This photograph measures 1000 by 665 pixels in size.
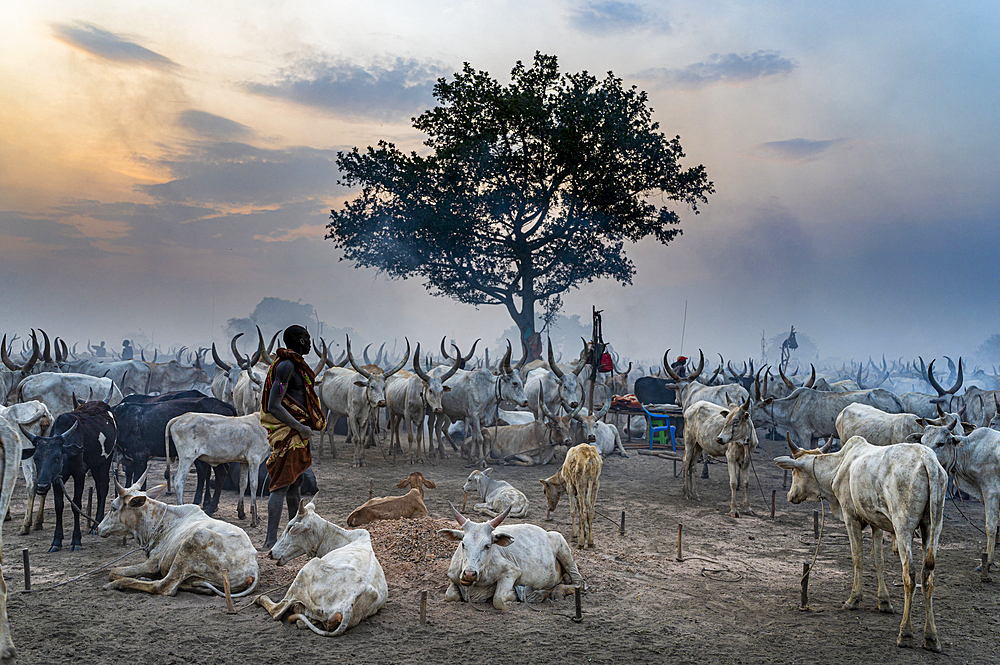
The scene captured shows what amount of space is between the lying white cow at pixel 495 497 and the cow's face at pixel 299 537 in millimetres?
3202

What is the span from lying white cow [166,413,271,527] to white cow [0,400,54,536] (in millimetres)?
1446

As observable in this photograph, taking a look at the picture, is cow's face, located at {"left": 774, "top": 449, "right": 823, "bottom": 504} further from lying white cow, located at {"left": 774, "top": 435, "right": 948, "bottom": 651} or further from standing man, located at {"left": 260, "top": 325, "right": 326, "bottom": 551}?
standing man, located at {"left": 260, "top": 325, "right": 326, "bottom": 551}

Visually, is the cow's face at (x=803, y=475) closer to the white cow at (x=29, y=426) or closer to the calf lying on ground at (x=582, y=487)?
the calf lying on ground at (x=582, y=487)

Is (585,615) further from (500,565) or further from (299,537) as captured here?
(299,537)

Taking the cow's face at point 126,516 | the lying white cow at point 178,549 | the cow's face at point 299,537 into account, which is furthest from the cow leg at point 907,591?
the cow's face at point 126,516

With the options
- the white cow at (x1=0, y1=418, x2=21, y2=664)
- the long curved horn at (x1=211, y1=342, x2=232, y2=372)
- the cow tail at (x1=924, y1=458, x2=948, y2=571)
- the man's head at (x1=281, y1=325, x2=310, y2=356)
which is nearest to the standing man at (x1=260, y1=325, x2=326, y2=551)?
the man's head at (x1=281, y1=325, x2=310, y2=356)

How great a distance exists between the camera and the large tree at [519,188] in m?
25.1

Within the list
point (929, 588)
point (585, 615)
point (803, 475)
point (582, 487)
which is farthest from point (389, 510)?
point (929, 588)

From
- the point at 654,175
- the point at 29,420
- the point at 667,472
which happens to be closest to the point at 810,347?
the point at 654,175

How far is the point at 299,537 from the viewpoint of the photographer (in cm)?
612

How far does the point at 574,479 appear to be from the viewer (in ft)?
27.0

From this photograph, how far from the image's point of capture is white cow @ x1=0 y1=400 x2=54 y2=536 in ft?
25.2

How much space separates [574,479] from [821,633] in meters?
3.31

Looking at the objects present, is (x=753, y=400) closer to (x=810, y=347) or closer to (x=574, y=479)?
(x=574, y=479)
